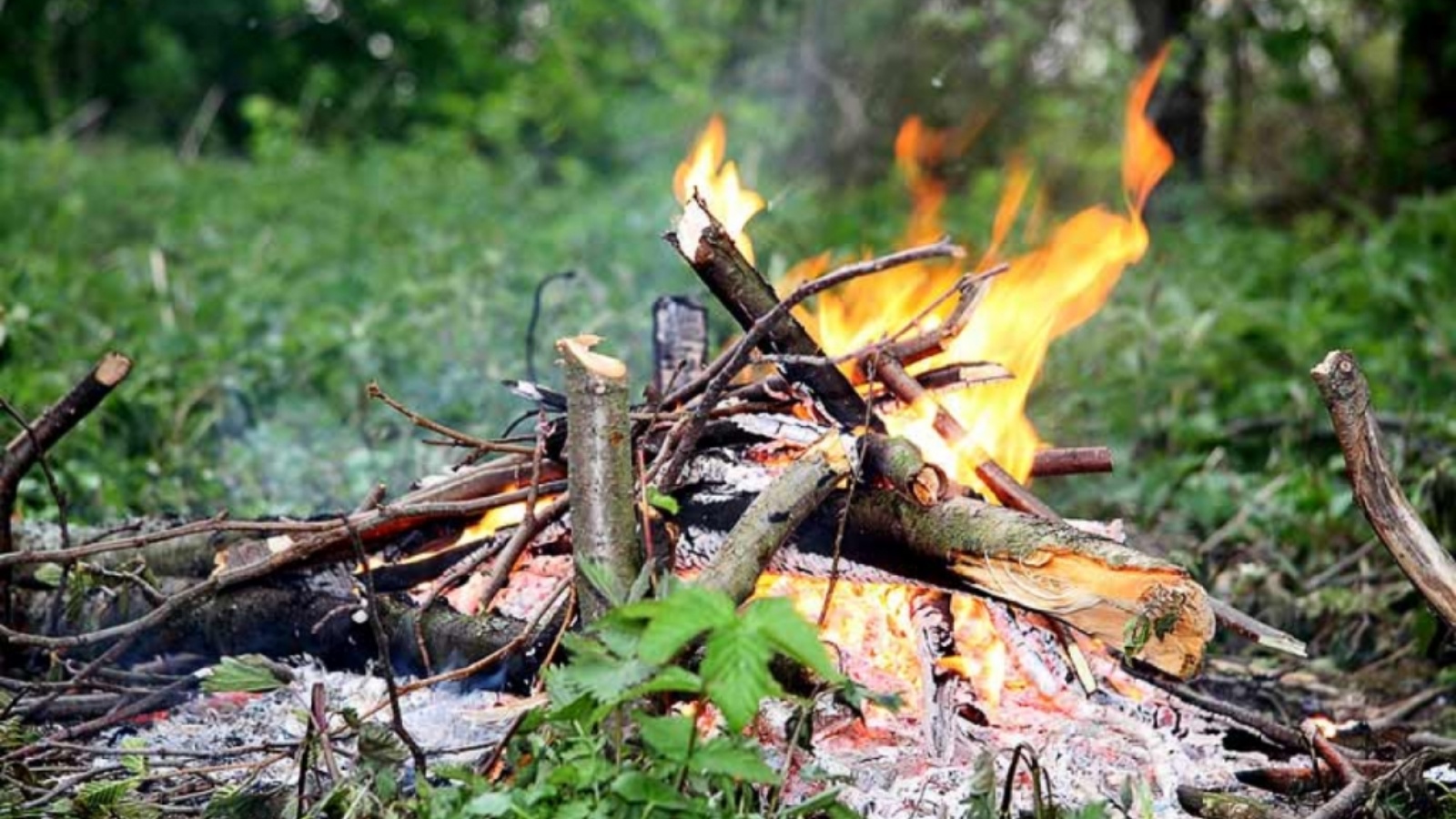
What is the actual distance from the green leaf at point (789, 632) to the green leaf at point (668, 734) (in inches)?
7.2

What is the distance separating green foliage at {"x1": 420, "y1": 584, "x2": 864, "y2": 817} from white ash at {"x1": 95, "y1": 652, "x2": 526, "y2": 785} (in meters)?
0.28

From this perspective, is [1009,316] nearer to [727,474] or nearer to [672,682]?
[727,474]

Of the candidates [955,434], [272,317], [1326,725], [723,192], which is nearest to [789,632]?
[955,434]

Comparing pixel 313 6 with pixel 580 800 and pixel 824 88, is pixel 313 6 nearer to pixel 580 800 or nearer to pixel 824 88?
pixel 824 88

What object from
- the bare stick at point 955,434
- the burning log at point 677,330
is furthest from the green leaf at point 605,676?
the burning log at point 677,330

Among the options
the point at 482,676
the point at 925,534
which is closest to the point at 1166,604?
the point at 925,534

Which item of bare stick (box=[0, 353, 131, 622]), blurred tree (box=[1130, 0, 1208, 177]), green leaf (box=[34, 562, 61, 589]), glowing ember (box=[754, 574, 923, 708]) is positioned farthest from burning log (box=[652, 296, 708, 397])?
blurred tree (box=[1130, 0, 1208, 177])

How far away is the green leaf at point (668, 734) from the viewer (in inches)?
83.7

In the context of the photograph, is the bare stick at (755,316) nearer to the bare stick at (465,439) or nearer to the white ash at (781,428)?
the white ash at (781,428)

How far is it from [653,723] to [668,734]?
0.09 ft

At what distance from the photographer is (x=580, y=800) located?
7.25ft

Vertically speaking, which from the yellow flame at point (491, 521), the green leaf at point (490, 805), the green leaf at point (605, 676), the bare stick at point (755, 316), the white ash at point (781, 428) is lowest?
the green leaf at point (490, 805)

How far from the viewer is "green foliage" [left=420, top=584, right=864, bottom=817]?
2.02 m

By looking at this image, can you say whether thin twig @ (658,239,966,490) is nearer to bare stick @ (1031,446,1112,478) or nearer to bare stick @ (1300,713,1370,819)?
bare stick @ (1031,446,1112,478)
